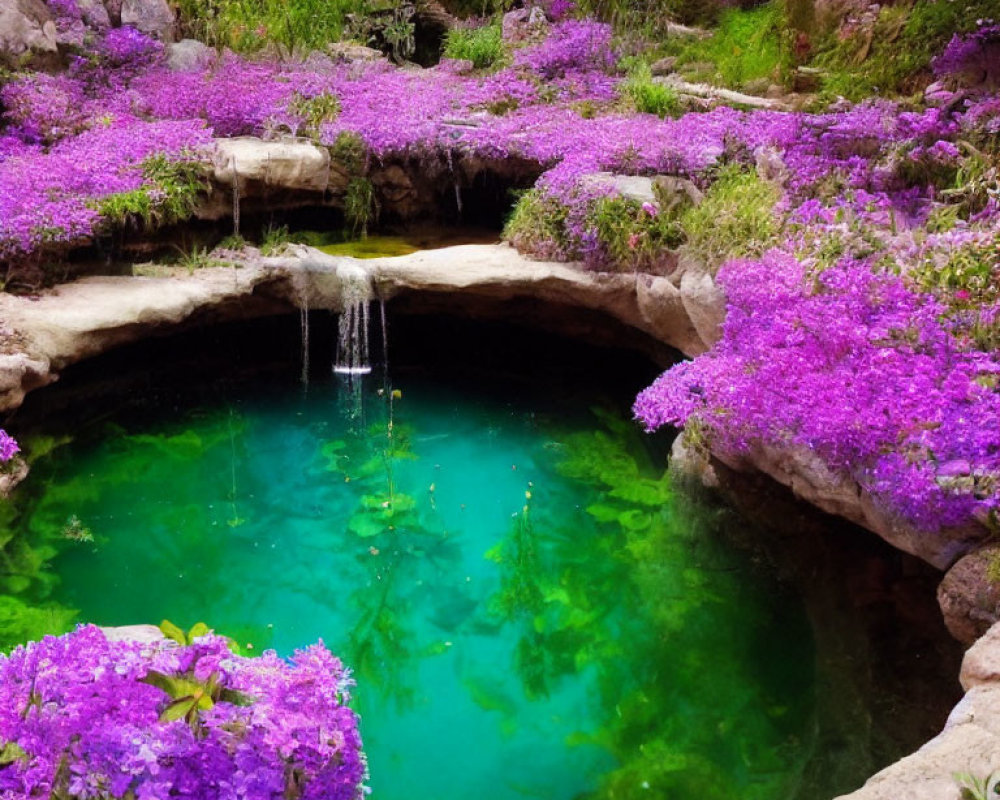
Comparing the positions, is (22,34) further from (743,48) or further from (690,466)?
(690,466)

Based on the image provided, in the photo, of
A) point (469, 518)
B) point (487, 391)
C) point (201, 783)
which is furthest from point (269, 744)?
point (487, 391)

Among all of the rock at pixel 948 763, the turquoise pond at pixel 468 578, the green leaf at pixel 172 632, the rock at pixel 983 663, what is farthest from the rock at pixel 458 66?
the rock at pixel 948 763

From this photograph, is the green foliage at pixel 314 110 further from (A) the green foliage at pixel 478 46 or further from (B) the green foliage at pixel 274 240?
(A) the green foliage at pixel 478 46

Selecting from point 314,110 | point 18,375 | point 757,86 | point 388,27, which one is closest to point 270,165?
point 314,110

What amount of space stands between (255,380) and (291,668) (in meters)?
6.04

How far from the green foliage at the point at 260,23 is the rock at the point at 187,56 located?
37cm

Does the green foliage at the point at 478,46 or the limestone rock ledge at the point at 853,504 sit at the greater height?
the green foliage at the point at 478,46

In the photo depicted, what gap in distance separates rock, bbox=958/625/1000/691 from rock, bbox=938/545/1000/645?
11.9 inches

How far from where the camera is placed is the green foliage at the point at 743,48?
1091 cm

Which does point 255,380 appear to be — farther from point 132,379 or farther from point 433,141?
point 433,141

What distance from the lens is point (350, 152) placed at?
9547 millimetres

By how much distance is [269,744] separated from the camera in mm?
2695

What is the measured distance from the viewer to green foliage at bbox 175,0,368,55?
1209 centimetres

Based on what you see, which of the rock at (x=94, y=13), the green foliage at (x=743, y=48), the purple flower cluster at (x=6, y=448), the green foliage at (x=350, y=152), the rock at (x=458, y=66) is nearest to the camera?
the purple flower cluster at (x=6, y=448)
